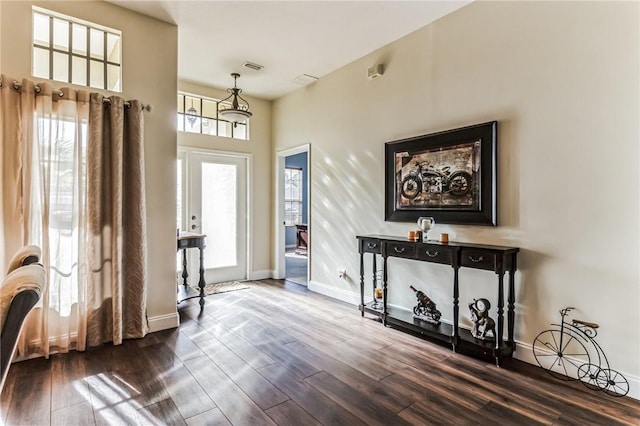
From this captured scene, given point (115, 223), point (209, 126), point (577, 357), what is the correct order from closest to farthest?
1. point (577, 357)
2. point (115, 223)
3. point (209, 126)

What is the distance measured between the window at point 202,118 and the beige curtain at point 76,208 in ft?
6.04

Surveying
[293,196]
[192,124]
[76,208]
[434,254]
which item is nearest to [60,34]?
[76,208]

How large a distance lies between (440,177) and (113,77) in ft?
10.4

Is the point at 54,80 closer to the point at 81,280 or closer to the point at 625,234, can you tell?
the point at 81,280

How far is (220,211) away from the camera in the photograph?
16.7 ft

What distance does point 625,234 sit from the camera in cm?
218

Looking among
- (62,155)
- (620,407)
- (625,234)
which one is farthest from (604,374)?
(62,155)

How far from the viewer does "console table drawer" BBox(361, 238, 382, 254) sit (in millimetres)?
3427

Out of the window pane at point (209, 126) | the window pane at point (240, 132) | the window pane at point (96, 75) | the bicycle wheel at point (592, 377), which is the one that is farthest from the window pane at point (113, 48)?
the bicycle wheel at point (592, 377)

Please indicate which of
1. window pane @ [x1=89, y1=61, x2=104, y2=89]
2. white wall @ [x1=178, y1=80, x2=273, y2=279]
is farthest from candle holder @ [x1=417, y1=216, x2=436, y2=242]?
window pane @ [x1=89, y1=61, x2=104, y2=89]

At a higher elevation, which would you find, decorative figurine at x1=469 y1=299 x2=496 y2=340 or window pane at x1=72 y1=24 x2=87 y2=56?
window pane at x1=72 y1=24 x2=87 y2=56

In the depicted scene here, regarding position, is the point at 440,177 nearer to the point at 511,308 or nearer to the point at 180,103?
the point at 511,308

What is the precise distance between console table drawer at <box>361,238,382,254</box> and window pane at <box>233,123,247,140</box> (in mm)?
2795

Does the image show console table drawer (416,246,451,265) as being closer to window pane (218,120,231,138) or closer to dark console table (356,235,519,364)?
dark console table (356,235,519,364)
